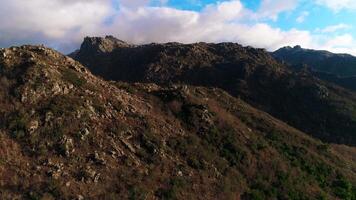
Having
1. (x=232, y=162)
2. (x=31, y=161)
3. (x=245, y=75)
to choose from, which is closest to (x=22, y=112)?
(x=31, y=161)

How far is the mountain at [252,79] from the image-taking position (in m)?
118

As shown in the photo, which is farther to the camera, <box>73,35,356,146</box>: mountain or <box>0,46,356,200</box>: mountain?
<box>73,35,356,146</box>: mountain

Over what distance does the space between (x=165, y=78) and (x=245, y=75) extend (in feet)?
94.0

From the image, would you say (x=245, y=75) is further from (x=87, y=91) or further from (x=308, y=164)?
(x=87, y=91)

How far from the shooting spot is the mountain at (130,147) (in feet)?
124

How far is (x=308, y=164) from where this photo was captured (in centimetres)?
5588

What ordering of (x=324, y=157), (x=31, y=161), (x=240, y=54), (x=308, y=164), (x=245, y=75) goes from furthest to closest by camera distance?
(x=240, y=54) → (x=245, y=75) → (x=324, y=157) → (x=308, y=164) → (x=31, y=161)

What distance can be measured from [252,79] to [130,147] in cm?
10937

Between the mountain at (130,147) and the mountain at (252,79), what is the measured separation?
56.6 meters

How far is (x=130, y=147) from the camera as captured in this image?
4409 centimetres

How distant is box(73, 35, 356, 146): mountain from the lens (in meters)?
118

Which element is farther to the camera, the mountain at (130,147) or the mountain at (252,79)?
the mountain at (252,79)

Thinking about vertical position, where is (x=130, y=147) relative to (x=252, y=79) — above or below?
below

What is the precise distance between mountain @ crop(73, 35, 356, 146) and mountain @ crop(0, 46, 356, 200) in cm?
5656
